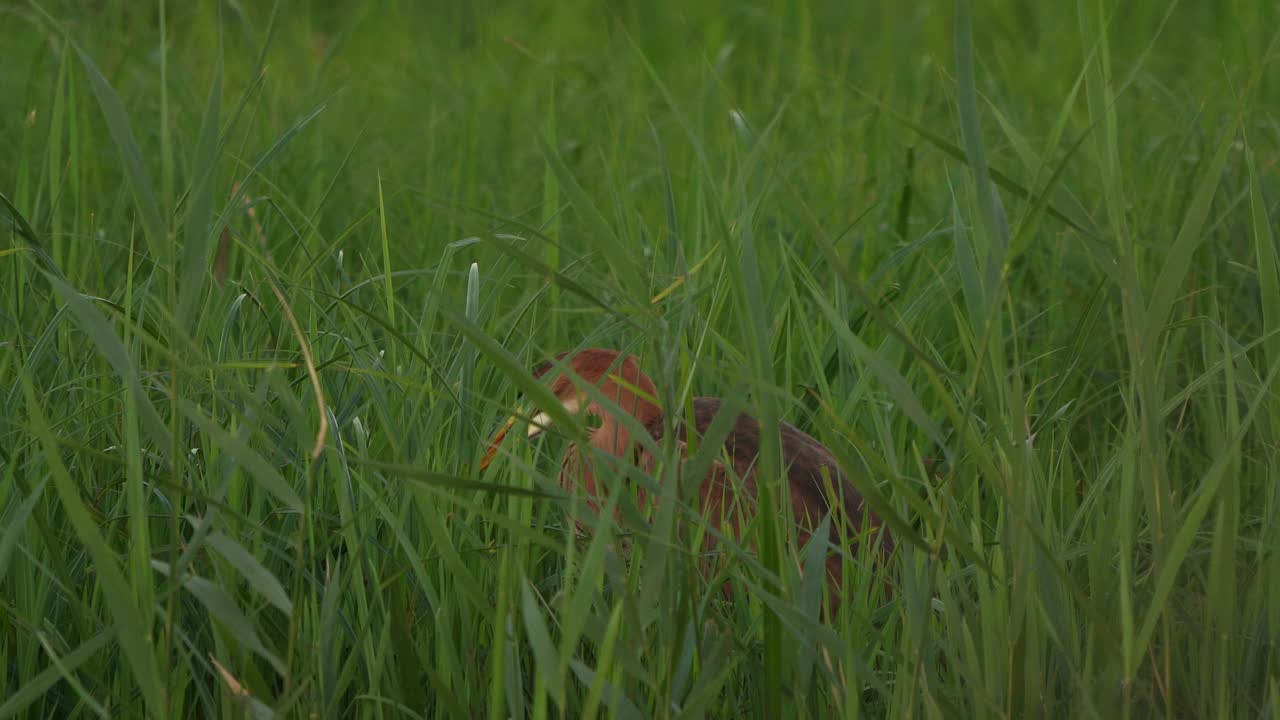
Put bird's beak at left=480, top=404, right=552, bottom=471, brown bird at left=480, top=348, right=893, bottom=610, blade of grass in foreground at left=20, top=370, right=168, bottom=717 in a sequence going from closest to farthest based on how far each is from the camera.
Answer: blade of grass in foreground at left=20, top=370, right=168, bottom=717, bird's beak at left=480, top=404, right=552, bottom=471, brown bird at left=480, top=348, right=893, bottom=610

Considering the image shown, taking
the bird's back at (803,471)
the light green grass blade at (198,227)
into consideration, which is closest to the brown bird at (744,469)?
the bird's back at (803,471)

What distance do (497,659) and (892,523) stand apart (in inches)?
12.9

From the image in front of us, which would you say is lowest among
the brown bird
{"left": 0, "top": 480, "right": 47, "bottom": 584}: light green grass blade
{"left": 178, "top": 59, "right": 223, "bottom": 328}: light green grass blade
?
the brown bird

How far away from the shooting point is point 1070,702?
1.24 metres

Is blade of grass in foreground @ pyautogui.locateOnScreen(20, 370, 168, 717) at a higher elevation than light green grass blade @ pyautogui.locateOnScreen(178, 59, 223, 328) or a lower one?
lower

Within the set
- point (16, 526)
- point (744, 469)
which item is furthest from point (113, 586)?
point (744, 469)

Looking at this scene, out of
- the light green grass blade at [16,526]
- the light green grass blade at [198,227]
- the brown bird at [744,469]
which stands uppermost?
the light green grass blade at [198,227]

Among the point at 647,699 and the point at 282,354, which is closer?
the point at 647,699

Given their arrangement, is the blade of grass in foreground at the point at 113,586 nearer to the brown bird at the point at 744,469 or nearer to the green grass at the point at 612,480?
the green grass at the point at 612,480

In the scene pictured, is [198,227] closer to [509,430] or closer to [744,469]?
[509,430]

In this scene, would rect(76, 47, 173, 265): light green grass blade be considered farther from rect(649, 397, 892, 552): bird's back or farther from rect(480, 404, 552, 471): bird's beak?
rect(649, 397, 892, 552): bird's back

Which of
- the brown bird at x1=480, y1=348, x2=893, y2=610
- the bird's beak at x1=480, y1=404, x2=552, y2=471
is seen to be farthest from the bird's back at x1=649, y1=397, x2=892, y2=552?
the bird's beak at x1=480, y1=404, x2=552, y2=471

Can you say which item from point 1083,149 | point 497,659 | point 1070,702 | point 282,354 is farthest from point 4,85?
point 1070,702

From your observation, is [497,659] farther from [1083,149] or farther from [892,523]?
[1083,149]
